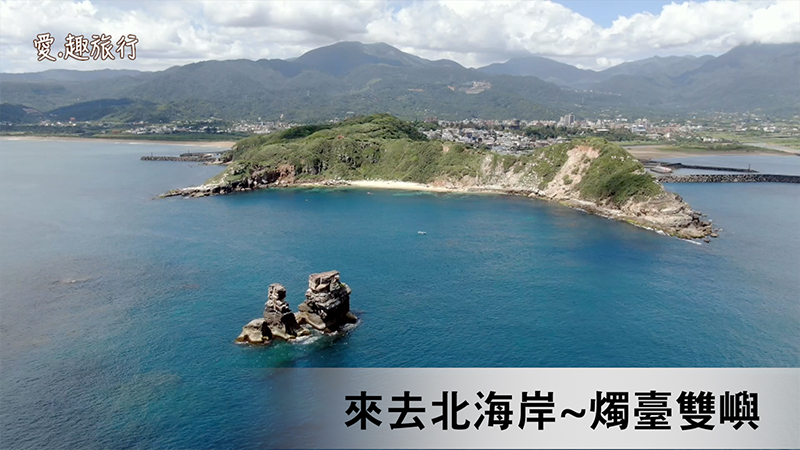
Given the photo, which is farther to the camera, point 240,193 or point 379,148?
point 379,148

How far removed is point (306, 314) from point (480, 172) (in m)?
61.6

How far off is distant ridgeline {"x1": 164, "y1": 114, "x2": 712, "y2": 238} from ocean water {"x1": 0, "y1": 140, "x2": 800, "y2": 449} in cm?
546

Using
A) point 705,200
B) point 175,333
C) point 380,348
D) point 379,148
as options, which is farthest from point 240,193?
point 705,200

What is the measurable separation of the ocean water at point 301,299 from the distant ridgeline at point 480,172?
17.9 ft

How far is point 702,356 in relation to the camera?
30.0 metres

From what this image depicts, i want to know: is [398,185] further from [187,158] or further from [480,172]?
[187,158]

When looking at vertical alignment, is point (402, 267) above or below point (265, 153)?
below

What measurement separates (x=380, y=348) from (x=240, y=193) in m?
62.9

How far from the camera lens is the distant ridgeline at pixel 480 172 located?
65.1 metres

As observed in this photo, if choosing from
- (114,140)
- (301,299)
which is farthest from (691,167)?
(114,140)

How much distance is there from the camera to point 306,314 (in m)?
33.9

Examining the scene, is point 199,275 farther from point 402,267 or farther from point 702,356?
point 702,356

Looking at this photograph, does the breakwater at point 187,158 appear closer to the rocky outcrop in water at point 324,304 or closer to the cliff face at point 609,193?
the cliff face at point 609,193

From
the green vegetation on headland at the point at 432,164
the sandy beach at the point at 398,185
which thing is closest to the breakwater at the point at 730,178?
the green vegetation on headland at the point at 432,164
